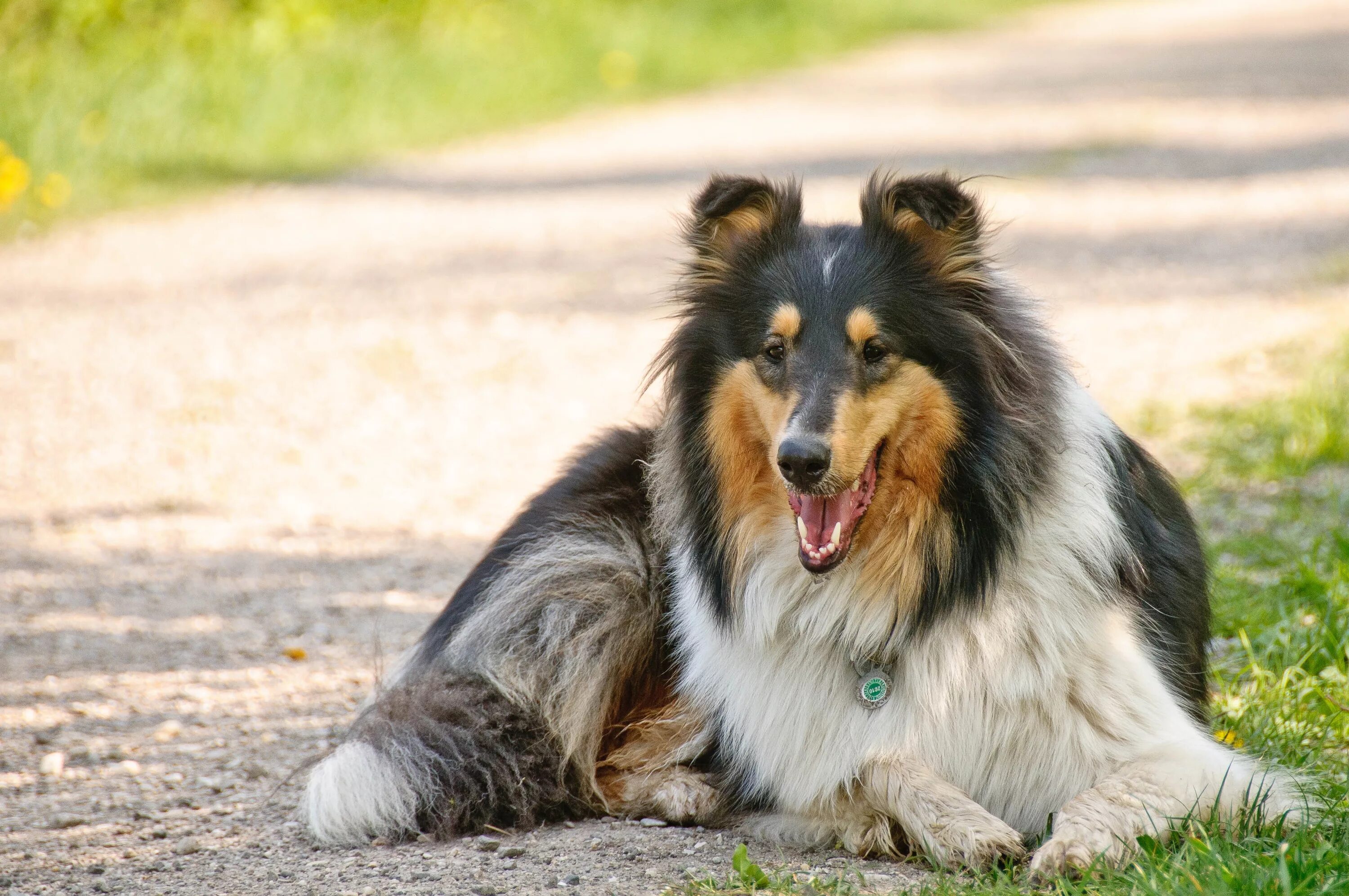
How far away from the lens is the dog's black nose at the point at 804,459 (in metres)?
3.20

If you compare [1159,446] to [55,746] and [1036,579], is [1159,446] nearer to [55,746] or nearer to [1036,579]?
[1036,579]

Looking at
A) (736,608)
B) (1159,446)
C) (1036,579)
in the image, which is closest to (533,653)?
(736,608)

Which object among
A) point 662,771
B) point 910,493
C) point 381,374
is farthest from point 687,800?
point 381,374

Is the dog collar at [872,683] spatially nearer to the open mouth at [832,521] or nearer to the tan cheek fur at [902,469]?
the tan cheek fur at [902,469]

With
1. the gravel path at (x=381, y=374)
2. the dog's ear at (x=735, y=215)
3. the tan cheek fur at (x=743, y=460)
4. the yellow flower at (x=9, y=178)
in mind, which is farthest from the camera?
the yellow flower at (x=9, y=178)

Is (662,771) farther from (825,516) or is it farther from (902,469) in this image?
(902,469)

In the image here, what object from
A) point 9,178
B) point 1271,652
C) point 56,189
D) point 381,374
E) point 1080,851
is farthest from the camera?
point 56,189

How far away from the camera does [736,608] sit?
12.0 feet

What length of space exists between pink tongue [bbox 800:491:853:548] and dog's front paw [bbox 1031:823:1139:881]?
2.77 feet

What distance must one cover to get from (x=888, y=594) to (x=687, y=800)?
2.75 ft

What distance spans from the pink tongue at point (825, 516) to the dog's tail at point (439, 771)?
41.5 inches

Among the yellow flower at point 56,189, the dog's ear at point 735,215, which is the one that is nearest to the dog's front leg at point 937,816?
the dog's ear at point 735,215

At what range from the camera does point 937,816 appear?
3.33 m

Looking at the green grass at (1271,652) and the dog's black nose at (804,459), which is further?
the dog's black nose at (804,459)
